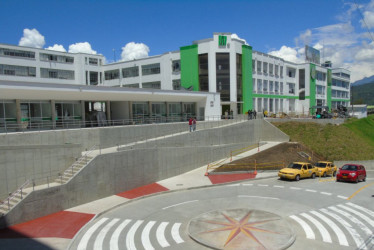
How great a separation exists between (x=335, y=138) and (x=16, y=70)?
163 ft

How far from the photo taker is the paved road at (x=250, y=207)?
13516mm

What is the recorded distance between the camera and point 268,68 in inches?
2312

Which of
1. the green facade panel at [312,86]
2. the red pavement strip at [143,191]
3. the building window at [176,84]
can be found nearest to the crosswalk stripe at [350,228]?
the red pavement strip at [143,191]

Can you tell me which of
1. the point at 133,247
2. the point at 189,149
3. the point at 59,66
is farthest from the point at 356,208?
the point at 59,66

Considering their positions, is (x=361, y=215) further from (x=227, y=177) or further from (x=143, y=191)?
(x=143, y=191)

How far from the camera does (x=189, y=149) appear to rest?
1164 inches

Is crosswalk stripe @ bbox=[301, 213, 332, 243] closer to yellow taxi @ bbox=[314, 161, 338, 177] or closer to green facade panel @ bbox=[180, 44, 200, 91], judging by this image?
yellow taxi @ bbox=[314, 161, 338, 177]

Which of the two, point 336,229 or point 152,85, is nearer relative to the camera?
point 336,229

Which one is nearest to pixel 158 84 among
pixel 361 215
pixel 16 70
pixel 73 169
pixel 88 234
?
pixel 16 70

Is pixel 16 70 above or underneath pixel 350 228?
above

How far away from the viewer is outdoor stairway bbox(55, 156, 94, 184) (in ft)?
65.4

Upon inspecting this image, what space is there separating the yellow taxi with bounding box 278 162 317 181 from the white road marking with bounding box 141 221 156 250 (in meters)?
14.1

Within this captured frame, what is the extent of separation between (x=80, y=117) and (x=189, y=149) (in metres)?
11.2

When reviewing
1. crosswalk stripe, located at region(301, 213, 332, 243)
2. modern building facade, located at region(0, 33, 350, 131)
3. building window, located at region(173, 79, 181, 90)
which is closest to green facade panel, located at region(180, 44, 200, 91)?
modern building facade, located at region(0, 33, 350, 131)
